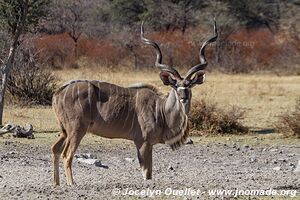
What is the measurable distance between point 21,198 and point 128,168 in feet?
9.38

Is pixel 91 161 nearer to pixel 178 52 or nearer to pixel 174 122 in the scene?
pixel 174 122

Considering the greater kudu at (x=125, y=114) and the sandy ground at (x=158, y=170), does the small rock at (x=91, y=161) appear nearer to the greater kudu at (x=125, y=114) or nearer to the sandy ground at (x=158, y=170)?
the sandy ground at (x=158, y=170)

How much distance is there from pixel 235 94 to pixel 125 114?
40.4 feet

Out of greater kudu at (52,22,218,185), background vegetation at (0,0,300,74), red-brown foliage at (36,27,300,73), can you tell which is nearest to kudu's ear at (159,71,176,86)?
greater kudu at (52,22,218,185)

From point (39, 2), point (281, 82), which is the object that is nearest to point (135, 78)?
point (281, 82)

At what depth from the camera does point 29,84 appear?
682 inches

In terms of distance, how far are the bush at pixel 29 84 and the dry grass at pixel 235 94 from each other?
63 cm

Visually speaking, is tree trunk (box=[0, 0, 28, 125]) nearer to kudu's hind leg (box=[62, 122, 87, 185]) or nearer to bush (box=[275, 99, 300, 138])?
bush (box=[275, 99, 300, 138])

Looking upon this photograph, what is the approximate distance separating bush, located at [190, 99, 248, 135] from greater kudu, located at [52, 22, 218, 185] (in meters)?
4.72

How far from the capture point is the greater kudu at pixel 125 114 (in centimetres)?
836

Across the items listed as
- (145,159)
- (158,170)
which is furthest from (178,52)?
(145,159)

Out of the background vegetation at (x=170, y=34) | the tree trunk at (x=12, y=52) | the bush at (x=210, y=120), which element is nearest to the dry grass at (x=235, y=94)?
the tree trunk at (x=12, y=52)

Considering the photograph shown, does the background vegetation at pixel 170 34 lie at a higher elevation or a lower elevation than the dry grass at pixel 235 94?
higher

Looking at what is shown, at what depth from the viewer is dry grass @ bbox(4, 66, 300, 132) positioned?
15.1m
